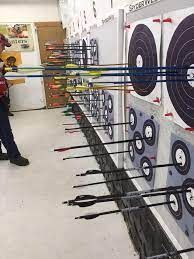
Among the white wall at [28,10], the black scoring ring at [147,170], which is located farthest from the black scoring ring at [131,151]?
the white wall at [28,10]

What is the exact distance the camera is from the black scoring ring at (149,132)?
93cm

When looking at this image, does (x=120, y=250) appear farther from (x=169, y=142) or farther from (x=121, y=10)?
(x=121, y=10)

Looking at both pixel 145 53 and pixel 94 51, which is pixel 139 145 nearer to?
pixel 145 53

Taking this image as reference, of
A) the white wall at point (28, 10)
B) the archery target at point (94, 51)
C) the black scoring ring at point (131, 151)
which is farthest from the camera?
the white wall at point (28, 10)

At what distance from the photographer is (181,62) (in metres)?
0.68

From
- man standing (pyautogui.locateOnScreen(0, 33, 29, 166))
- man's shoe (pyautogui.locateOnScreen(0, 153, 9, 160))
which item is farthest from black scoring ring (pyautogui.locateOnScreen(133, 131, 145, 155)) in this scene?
man's shoe (pyautogui.locateOnScreen(0, 153, 9, 160))

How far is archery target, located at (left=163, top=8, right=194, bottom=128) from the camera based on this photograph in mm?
639

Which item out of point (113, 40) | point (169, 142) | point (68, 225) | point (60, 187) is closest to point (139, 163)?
point (169, 142)

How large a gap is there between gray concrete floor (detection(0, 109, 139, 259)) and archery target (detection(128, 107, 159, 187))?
0.54 metres

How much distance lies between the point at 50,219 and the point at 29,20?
383 cm

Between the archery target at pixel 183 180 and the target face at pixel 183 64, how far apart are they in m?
0.09

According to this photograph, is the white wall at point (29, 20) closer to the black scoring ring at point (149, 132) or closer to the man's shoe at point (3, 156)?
the man's shoe at point (3, 156)

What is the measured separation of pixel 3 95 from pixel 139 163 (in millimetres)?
1643

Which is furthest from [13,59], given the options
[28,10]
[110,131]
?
[110,131]
